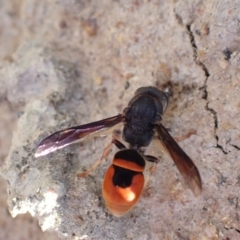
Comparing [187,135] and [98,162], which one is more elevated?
[187,135]

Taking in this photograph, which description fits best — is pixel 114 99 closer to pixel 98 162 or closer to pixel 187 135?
pixel 98 162

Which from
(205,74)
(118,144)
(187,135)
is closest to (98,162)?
(118,144)

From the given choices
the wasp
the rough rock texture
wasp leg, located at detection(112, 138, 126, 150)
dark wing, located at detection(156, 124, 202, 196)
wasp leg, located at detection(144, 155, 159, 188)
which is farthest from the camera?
wasp leg, located at detection(112, 138, 126, 150)

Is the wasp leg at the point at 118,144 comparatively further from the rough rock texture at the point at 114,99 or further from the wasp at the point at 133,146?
the rough rock texture at the point at 114,99

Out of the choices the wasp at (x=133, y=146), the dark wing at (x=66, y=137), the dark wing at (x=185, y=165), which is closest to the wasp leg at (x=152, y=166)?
the wasp at (x=133, y=146)

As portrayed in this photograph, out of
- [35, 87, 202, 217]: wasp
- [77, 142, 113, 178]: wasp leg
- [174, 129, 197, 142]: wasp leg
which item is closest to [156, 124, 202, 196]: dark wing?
[35, 87, 202, 217]: wasp

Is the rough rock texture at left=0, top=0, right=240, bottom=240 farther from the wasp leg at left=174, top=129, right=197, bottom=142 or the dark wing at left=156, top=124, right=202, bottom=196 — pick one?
the dark wing at left=156, top=124, right=202, bottom=196
